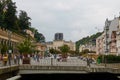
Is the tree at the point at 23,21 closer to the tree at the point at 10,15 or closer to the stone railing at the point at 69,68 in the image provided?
the tree at the point at 10,15

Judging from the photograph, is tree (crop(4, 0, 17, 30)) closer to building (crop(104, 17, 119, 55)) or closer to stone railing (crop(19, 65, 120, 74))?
building (crop(104, 17, 119, 55))

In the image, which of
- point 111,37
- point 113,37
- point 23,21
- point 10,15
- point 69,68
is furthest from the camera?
point 23,21

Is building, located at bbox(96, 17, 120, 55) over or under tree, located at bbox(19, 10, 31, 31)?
under

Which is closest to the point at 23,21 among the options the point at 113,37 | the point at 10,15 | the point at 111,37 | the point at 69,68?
the point at 10,15

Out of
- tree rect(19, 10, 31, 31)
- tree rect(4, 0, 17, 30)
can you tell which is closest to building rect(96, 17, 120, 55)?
tree rect(19, 10, 31, 31)

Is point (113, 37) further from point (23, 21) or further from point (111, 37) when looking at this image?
point (23, 21)

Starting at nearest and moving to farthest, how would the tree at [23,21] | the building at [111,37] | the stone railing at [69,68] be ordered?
the stone railing at [69,68] → the building at [111,37] → the tree at [23,21]

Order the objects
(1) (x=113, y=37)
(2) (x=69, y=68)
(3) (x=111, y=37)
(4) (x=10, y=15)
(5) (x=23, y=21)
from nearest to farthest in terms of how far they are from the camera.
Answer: (2) (x=69, y=68), (1) (x=113, y=37), (4) (x=10, y=15), (3) (x=111, y=37), (5) (x=23, y=21)

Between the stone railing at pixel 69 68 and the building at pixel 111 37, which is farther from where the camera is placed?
the building at pixel 111 37

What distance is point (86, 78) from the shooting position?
174ft

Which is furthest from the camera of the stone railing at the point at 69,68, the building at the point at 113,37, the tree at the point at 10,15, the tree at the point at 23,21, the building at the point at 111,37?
the tree at the point at 23,21

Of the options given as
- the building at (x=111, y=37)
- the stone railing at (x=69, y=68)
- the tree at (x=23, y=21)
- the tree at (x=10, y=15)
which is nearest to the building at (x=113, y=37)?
the building at (x=111, y=37)

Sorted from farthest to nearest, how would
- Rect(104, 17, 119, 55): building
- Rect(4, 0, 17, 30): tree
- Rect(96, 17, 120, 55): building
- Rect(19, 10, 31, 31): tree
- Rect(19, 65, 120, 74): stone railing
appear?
Rect(19, 10, 31, 31): tree
Rect(4, 0, 17, 30): tree
Rect(104, 17, 119, 55): building
Rect(96, 17, 120, 55): building
Rect(19, 65, 120, 74): stone railing

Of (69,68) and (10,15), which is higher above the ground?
(10,15)
